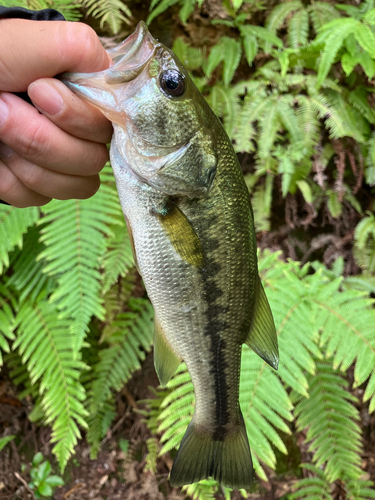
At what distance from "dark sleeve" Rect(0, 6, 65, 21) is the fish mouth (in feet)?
0.70

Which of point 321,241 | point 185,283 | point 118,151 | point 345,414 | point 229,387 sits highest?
point 118,151

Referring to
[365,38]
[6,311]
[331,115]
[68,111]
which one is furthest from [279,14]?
[6,311]

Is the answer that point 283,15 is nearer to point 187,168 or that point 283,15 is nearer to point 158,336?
point 187,168

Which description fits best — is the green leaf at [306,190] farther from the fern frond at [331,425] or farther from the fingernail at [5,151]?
the fingernail at [5,151]

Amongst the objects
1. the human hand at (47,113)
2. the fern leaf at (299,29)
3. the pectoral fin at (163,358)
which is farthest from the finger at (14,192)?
the fern leaf at (299,29)

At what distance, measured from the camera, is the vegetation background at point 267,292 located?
2.00 meters

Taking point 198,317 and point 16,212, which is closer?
point 198,317

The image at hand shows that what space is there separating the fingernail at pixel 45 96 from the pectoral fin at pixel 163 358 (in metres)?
0.73

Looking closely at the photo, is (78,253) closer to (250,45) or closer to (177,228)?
(177,228)

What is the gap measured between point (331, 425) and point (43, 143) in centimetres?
227

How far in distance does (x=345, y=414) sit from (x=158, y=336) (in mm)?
1643

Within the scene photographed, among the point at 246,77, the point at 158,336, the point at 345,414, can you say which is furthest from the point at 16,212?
the point at 345,414

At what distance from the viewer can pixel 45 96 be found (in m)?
0.86

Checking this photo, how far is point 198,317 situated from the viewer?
1083 millimetres
